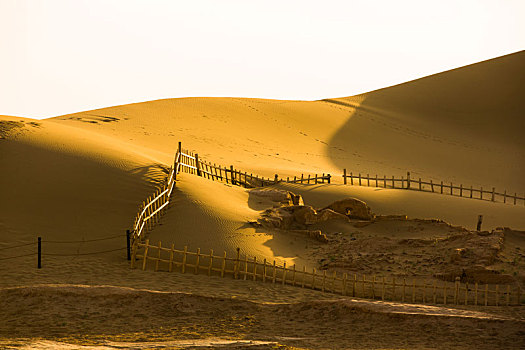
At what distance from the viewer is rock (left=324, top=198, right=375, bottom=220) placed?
2342 cm

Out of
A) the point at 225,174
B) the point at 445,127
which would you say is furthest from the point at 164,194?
the point at 445,127

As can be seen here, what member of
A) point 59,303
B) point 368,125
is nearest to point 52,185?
point 59,303

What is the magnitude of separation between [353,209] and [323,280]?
285 inches

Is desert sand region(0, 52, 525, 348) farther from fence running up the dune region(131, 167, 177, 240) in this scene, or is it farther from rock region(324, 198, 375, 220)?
rock region(324, 198, 375, 220)

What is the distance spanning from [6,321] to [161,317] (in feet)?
8.74

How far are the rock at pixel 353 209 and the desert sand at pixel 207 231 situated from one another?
1.05 m

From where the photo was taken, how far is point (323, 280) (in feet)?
54.2

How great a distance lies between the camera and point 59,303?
13.0 m

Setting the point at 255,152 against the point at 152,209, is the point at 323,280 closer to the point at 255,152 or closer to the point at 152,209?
the point at 152,209

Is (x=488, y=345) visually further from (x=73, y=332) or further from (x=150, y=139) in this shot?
(x=150, y=139)

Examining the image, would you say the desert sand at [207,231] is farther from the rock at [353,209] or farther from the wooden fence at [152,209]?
the rock at [353,209]

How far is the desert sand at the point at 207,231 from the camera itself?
11.8 metres

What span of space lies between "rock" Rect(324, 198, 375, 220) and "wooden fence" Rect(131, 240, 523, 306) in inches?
219

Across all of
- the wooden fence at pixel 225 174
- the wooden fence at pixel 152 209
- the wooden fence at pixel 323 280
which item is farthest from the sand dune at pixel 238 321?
the wooden fence at pixel 225 174
